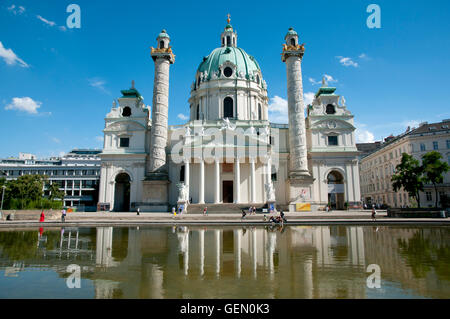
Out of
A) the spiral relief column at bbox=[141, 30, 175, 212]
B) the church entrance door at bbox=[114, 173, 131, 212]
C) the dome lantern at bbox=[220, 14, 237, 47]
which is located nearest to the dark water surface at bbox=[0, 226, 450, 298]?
the spiral relief column at bbox=[141, 30, 175, 212]

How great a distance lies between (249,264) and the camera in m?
8.49

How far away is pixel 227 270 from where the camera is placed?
25.3 feet

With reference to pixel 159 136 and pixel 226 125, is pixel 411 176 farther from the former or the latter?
pixel 159 136

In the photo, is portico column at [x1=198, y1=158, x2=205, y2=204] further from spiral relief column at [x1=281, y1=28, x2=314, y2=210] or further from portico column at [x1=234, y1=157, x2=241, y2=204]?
spiral relief column at [x1=281, y1=28, x2=314, y2=210]

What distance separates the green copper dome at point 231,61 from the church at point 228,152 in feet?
8.50

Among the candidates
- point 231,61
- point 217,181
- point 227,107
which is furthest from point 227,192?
point 231,61

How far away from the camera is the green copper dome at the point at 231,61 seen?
5053 centimetres

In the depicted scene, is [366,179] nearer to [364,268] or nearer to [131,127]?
[131,127]

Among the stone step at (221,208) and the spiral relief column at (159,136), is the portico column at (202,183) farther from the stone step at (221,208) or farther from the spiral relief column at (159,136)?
the spiral relief column at (159,136)

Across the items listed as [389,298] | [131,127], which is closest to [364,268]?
[389,298]

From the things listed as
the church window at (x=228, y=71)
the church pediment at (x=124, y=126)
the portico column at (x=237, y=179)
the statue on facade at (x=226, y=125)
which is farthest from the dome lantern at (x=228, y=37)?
the portico column at (x=237, y=179)

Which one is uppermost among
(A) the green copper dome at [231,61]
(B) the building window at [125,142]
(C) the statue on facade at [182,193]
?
(A) the green copper dome at [231,61]

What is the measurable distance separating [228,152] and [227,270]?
3125 centimetres

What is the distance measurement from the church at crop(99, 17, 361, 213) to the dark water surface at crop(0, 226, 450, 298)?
79.6 feet
